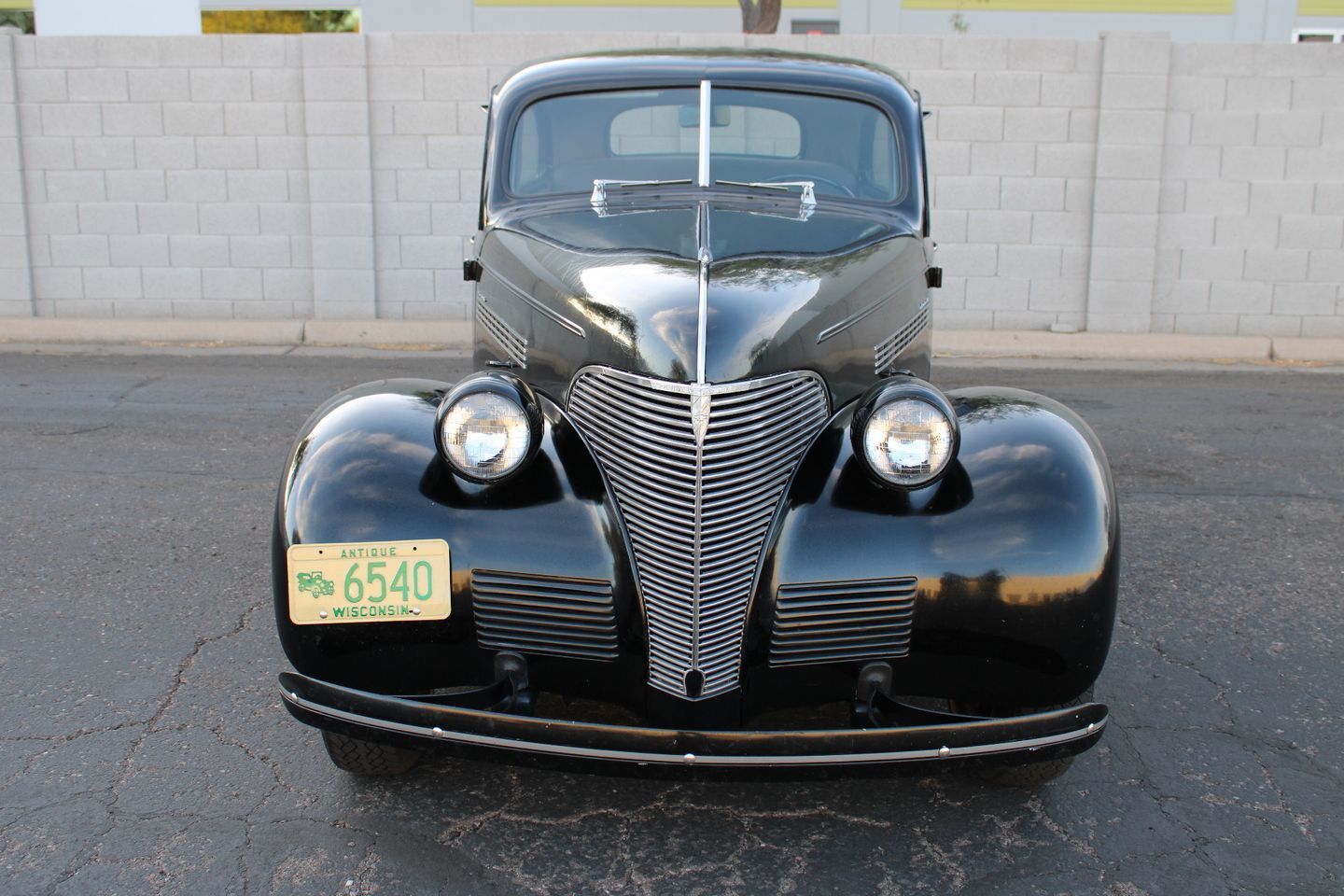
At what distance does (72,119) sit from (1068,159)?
26.6ft

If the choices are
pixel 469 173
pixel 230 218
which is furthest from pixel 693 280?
pixel 230 218

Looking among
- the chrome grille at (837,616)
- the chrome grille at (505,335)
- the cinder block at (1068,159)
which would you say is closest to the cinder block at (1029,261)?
the cinder block at (1068,159)

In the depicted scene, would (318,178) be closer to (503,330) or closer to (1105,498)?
(503,330)

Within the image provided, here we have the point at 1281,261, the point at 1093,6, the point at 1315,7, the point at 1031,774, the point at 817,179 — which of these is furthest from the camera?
the point at 1315,7

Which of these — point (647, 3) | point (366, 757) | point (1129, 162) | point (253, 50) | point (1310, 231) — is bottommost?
point (366, 757)

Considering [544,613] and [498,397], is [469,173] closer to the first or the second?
[498,397]

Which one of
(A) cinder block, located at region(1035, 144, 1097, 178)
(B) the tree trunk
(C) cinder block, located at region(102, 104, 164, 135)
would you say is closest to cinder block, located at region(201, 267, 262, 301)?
(C) cinder block, located at region(102, 104, 164, 135)

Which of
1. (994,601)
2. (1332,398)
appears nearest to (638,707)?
(994,601)

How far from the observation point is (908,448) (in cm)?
269

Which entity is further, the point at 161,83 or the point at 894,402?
the point at 161,83

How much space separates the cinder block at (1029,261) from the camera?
1012 centimetres

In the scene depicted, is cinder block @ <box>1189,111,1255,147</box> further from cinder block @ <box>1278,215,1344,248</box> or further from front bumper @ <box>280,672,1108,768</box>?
front bumper @ <box>280,672,1108,768</box>

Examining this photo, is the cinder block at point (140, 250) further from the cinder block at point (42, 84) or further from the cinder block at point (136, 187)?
the cinder block at point (42, 84)

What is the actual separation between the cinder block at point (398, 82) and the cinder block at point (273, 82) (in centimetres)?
60
